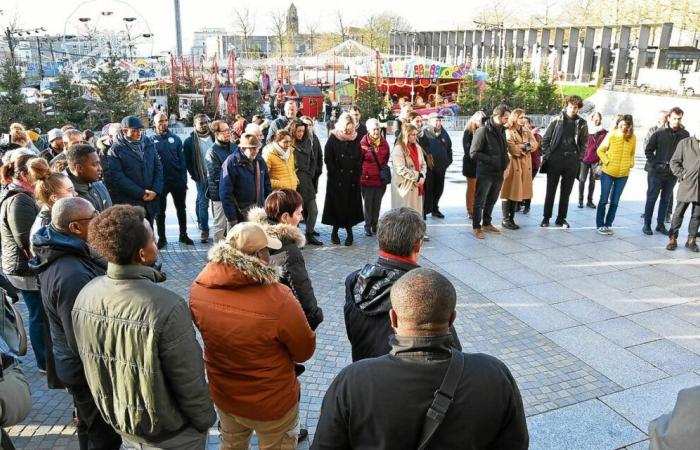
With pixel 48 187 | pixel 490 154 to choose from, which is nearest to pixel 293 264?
pixel 48 187

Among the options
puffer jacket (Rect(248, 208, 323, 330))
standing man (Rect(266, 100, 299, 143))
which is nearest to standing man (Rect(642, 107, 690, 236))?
standing man (Rect(266, 100, 299, 143))

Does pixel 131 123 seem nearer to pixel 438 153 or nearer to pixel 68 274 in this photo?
pixel 68 274

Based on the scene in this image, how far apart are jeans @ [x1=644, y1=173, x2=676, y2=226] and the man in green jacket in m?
7.71

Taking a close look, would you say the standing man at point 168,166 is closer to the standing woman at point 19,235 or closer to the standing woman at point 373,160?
the standing woman at point 373,160

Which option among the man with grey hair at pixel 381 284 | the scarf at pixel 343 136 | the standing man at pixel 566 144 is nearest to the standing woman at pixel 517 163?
the standing man at pixel 566 144

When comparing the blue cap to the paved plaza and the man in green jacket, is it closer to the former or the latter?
the paved plaza

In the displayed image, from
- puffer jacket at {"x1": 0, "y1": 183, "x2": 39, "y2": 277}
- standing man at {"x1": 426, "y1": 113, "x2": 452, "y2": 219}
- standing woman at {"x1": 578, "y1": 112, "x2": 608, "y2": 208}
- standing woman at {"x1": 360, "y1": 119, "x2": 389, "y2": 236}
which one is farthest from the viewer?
standing woman at {"x1": 578, "y1": 112, "x2": 608, "y2": 208}

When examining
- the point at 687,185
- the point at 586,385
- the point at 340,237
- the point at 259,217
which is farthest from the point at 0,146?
the point at 687,185

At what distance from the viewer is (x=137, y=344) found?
2.08 meters

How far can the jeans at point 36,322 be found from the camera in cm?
395

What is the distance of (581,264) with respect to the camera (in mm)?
6707

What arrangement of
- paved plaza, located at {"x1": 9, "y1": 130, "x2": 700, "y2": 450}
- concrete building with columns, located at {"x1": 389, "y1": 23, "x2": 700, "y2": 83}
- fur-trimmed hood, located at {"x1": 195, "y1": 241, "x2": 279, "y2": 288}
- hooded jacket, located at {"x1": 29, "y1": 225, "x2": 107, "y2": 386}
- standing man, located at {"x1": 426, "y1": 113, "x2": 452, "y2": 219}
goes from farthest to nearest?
concrete building with columns, located at {"x1": 389, "y1": 23, "x2": 700, "y2": 83}
standing man, located at {"x1": 426, "y1": 113, "x2": 452, "y2": 219}
paved plaza, located at {"x1": 9, "y1": 130, "x2": 700, "y2": 450}
hooded jacket, located at {"x1": 29, "y1": 225, "x2": 107, "y2": 386}
fur-trimmed hood, located at {"x1": 195, "y1": 241, "x2": 279, "y2": 288}

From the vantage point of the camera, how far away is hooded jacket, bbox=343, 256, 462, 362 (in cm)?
241

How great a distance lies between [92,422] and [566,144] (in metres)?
7.28
